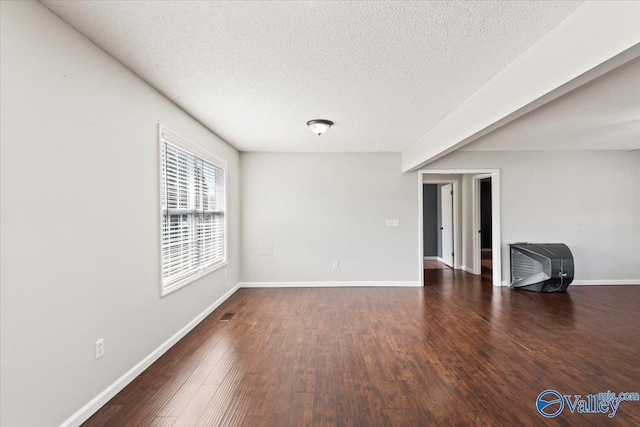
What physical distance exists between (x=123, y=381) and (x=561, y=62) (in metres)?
3.64

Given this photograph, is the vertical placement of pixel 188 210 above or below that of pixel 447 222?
above

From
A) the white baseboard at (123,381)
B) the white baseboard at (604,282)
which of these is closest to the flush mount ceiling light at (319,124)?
the white baseboard at (123,381)

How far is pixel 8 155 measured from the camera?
1.49m

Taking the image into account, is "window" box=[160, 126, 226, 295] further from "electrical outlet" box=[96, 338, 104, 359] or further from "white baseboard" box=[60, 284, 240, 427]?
"electrical outlet" box=[96, 338, 104, 359]

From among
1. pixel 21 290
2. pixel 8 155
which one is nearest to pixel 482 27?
pixel 8 155

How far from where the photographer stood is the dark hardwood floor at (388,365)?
6.56ft

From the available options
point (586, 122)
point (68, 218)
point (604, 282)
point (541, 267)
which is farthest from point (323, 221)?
point (604, 282)

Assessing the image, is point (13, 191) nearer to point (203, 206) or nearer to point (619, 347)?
point (203, 206)

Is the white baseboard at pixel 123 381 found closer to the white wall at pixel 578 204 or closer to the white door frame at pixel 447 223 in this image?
the white wall at pixel 578 204

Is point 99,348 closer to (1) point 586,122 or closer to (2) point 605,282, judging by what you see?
(1) point 586,122

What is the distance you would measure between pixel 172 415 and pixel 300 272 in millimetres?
3667

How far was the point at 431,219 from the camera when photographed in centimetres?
898

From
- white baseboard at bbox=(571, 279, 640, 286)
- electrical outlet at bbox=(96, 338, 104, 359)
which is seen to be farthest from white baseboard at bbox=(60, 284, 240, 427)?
white baseboard at bbox=(571, 279, 640, 286)

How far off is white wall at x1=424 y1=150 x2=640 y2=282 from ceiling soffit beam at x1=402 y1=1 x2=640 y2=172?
9.67ft
